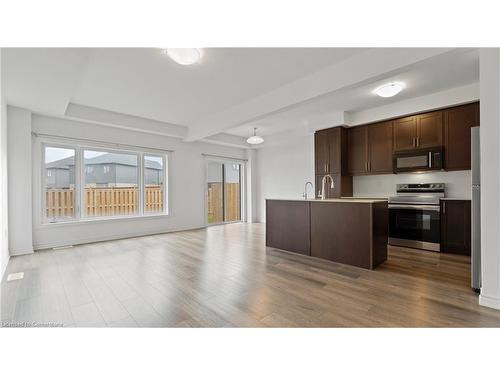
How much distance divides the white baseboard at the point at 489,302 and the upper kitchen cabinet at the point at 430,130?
2710mm

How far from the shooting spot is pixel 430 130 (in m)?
3.89

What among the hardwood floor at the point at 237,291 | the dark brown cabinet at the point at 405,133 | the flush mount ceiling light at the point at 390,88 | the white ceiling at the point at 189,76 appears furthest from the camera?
the dark brown cabinet at the point at 405,133

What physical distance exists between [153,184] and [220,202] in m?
2.37

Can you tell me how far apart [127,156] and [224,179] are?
3.09 meters

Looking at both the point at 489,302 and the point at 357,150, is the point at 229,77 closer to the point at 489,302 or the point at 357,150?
the point at 357,150

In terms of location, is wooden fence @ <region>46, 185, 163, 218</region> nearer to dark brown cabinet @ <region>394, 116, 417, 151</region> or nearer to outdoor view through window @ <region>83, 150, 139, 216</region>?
Answer: outdoor view through window @ <region>83, 150, 139, 216</region>

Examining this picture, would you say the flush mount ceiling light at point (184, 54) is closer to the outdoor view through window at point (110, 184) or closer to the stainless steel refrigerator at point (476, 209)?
the stainless steel refrigerator at point (476, 209)

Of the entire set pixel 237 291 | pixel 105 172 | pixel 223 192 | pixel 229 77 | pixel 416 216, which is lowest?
pixel 237 291

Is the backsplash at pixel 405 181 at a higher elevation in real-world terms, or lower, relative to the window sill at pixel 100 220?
higher

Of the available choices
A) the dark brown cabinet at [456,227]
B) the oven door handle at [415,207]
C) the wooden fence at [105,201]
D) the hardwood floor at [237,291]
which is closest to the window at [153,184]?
the wooden fence at [105,201]

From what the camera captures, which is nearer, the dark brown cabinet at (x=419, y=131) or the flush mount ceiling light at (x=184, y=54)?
the flush mount ceiling light at (x=184, y=54)

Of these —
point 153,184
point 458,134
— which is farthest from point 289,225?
point 153,184

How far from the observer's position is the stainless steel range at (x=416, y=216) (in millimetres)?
3799
